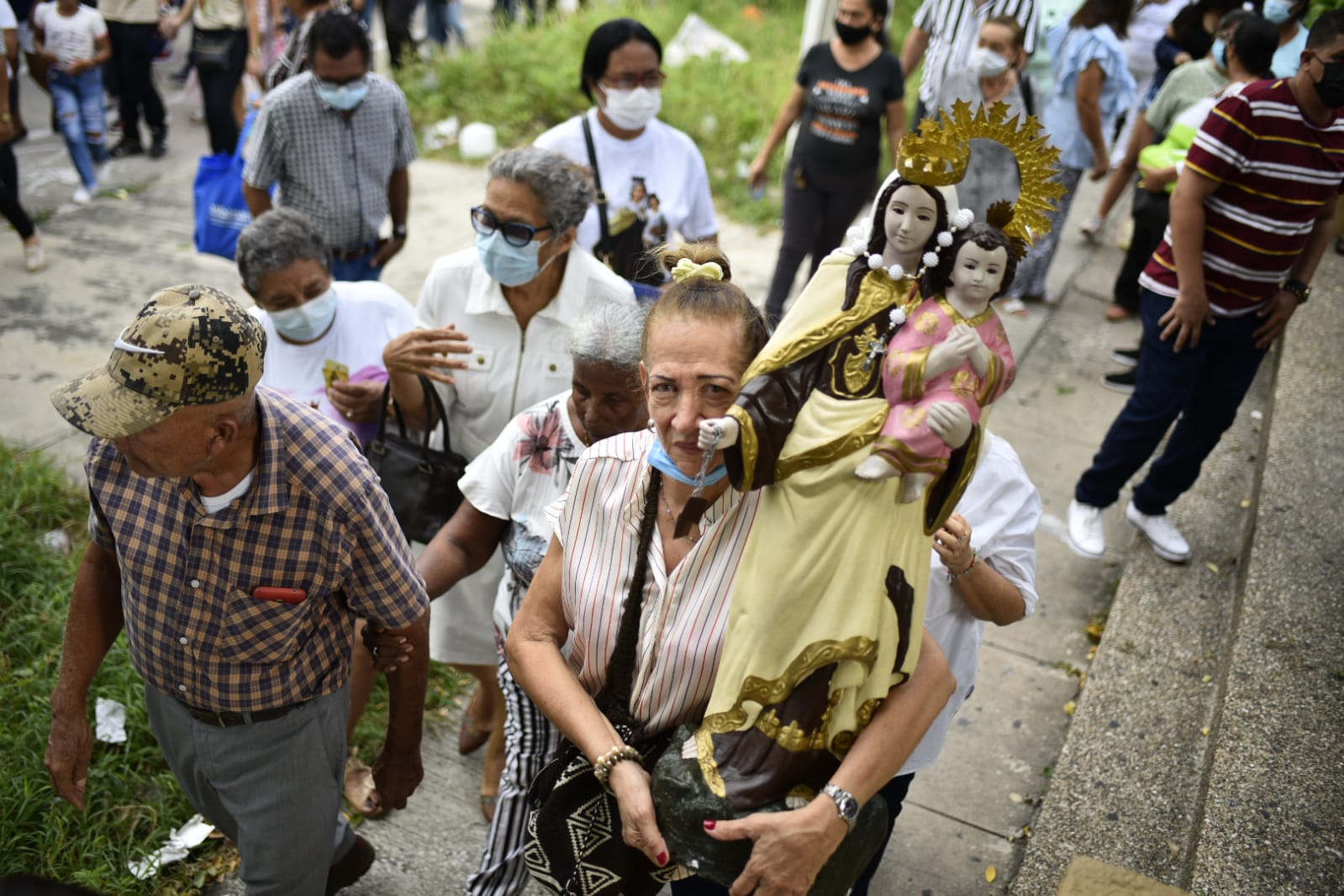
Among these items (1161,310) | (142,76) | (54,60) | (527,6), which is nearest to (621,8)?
(527,6)

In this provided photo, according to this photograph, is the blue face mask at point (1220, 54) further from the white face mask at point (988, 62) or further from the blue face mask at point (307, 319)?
the blue face mask at point (307, 319)

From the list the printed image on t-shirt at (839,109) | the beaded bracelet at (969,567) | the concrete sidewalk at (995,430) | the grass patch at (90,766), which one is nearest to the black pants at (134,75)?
the concrete sidewalk at (995,430)

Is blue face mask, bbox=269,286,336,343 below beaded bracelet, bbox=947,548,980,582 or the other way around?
below

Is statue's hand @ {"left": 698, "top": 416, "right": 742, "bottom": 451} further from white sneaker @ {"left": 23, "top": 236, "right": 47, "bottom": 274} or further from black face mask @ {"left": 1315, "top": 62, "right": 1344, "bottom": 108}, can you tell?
white sneaker @ {"left": 23, "top": 236, "right": 47, "bottom": 274}

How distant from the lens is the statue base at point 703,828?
1.86m

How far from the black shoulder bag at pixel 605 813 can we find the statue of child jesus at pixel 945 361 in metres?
0.55

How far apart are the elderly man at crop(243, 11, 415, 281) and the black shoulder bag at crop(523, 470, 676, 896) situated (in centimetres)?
339

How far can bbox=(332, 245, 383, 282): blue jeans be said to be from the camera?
5137 mm

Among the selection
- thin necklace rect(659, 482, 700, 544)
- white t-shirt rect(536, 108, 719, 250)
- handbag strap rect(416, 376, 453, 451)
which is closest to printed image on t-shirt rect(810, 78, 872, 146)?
white t-shirt rect(536, 108, 719, 250)

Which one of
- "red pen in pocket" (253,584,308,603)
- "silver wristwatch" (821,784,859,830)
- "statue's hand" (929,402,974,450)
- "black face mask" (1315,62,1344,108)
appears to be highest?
"black face mask" (1315,62,1344,108)

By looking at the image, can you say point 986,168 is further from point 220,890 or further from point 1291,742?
point 220,890

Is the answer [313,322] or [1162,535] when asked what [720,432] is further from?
[1162,535]

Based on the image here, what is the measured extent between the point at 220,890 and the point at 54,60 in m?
6.70

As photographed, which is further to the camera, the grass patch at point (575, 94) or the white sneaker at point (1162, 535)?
the grass patch at point (575, 94)
